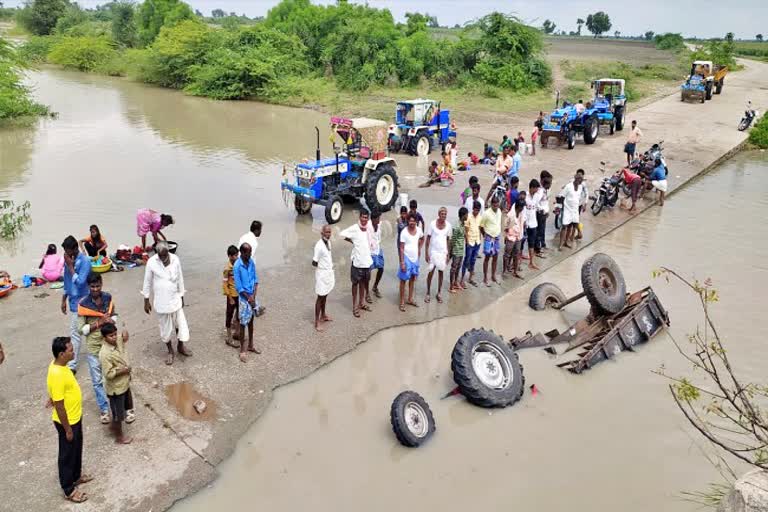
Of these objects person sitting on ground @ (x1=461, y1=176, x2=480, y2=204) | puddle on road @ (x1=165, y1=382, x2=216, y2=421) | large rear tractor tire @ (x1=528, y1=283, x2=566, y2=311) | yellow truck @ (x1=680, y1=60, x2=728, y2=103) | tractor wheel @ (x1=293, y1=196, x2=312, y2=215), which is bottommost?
puddle on road @ (x1=165, y1=382, x2=216, y2=421)

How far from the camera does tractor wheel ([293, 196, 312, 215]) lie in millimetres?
12586

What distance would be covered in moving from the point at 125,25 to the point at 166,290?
60.9 m

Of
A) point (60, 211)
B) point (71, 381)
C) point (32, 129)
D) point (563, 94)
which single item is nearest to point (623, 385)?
point (71, 381)

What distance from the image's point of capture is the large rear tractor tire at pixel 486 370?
622 centimetres

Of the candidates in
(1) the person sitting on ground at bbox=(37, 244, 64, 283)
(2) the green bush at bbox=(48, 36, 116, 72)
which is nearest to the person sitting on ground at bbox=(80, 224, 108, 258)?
(1) the person sitting on ground at bbox=(37, 244, 64, 283)

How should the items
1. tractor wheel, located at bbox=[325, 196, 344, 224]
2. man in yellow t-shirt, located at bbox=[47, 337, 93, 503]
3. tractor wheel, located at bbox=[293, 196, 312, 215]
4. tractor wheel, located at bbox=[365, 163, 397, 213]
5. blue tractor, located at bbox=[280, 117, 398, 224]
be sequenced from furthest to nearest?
tractor wheel, located at bbox=[293, 196, 312, 215], tractor wheel, located at bbox=[365, 163, 397, 213], blue tractor, located at bbox=[280, 117, 398, 224], tractor wheel, located at bbox=[325, 196, 344, 224], man in yellow t-shirt, located at bbox=[47, 337, 93, 503]

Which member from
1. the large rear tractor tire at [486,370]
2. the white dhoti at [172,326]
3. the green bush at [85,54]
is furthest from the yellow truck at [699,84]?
the green bush at [85,54]

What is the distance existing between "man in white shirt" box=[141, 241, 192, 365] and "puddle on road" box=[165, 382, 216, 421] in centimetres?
51

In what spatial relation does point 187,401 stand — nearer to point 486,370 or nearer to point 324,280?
point 324,280

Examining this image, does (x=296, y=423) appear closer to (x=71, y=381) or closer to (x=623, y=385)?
(x=71, y=381)

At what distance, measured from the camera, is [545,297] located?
8648 millimetres

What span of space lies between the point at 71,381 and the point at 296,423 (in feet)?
7.12

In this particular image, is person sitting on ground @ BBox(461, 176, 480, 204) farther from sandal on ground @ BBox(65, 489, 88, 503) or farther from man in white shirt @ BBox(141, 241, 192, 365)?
sandal on ground @ BBox(65, 489, 88, 503)

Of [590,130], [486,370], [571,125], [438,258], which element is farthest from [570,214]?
[590,130]
